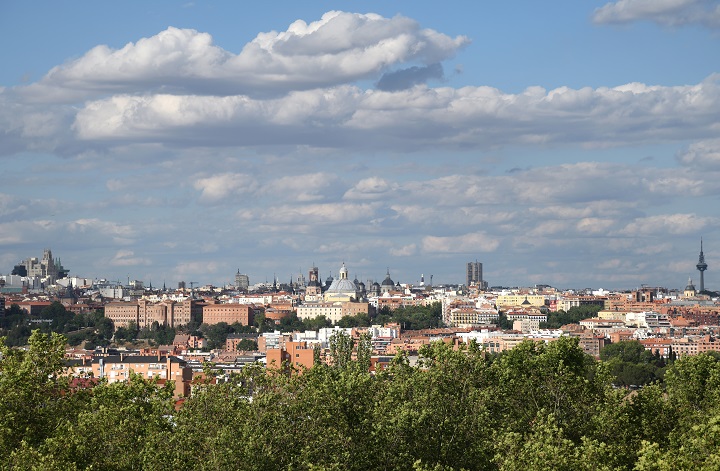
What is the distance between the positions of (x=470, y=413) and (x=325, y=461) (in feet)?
15.8

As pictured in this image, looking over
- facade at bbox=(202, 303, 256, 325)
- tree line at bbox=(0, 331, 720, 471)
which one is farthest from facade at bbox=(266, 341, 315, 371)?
facade at bbox=(202, 303, 256, 325)

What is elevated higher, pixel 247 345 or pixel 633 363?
pixel 247 345

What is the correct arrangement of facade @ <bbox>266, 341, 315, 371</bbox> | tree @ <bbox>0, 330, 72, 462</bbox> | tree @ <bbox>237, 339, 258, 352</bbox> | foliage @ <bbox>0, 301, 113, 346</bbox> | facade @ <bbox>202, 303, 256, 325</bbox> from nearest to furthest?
1. tree @ <bbox>0, 330, 72, 462</bbox>
2. facade @ <bbox>266, 341, 315, 371</bbox>
3. tree @ <bbox>237, 339, 258, 352</bbox>
4. foliage @ <bbox>0, 301, 113, 346</bbox>
5. facade @ <bbox>202, 303, 256, 325</bbox>

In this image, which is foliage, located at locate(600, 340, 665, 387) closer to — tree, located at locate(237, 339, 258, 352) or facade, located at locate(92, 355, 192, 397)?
facade, located at locate(92, 355, 192, 397)

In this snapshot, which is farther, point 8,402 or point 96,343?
point 96,343

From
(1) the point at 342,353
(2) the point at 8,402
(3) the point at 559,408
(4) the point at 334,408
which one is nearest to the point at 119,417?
(2) the point at 8,402

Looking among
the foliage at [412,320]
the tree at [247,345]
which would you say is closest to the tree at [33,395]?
the tree at [247,345]

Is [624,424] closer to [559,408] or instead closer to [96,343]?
[559,408]

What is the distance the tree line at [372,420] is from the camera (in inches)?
1180

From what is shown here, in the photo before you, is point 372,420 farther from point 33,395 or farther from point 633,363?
point 633,363

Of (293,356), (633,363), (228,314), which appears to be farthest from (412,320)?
(293,356)

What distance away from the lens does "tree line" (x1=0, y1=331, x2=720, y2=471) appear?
2997cm

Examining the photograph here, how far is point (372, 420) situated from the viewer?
3225cm

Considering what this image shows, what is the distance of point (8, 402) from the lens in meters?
32.8
